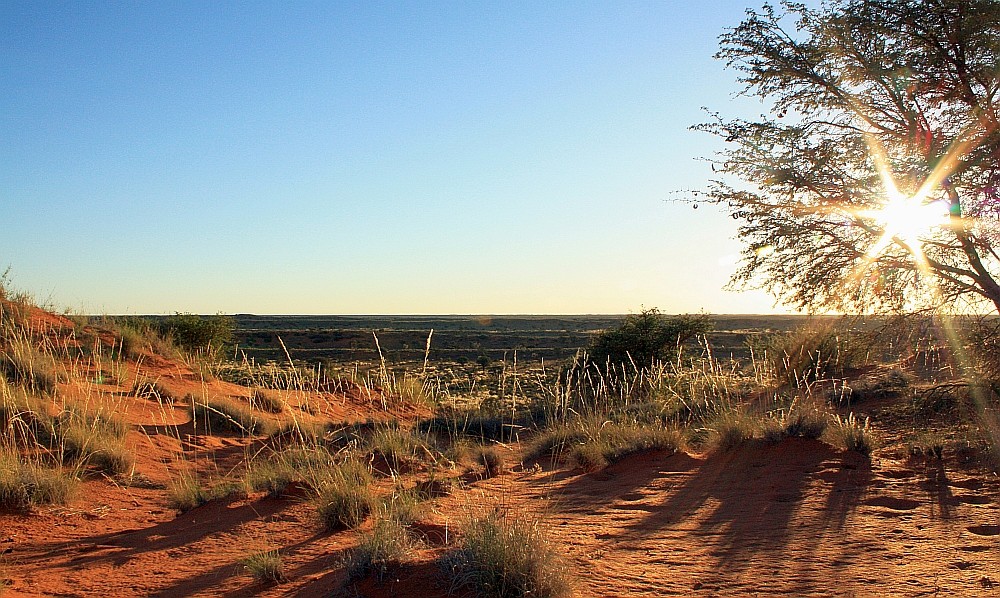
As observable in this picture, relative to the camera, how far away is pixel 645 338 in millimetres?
20359

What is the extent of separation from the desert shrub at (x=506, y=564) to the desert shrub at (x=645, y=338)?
15739 mm

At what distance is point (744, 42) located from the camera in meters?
11.5

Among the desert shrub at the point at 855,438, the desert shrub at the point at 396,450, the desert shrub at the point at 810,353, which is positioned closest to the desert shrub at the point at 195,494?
the desert shrub at the point at 396,450

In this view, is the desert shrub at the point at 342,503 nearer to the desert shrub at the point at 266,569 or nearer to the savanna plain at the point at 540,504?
the savanna plain at the point at 540,504

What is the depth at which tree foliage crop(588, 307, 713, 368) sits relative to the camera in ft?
66.4

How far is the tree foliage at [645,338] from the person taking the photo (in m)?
20.2

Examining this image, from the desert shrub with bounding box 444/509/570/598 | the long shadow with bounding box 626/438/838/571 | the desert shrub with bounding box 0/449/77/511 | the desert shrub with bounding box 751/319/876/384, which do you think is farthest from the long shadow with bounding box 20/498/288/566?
the desert shrub with bounding box 751/319/876/384

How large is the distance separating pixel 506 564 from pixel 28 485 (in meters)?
5.17

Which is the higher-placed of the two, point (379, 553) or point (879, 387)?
point (879, 387)

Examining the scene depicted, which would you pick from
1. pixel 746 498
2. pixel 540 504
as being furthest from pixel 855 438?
pixel 540 504

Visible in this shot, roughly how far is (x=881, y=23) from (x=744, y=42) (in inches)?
78.7

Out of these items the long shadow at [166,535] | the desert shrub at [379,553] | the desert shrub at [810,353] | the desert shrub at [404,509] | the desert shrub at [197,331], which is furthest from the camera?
the desert shrub at [197,331]

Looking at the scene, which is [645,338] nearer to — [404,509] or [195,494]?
[195,494]

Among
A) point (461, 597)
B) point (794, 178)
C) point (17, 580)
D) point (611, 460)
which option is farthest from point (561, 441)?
point (17, 580)
